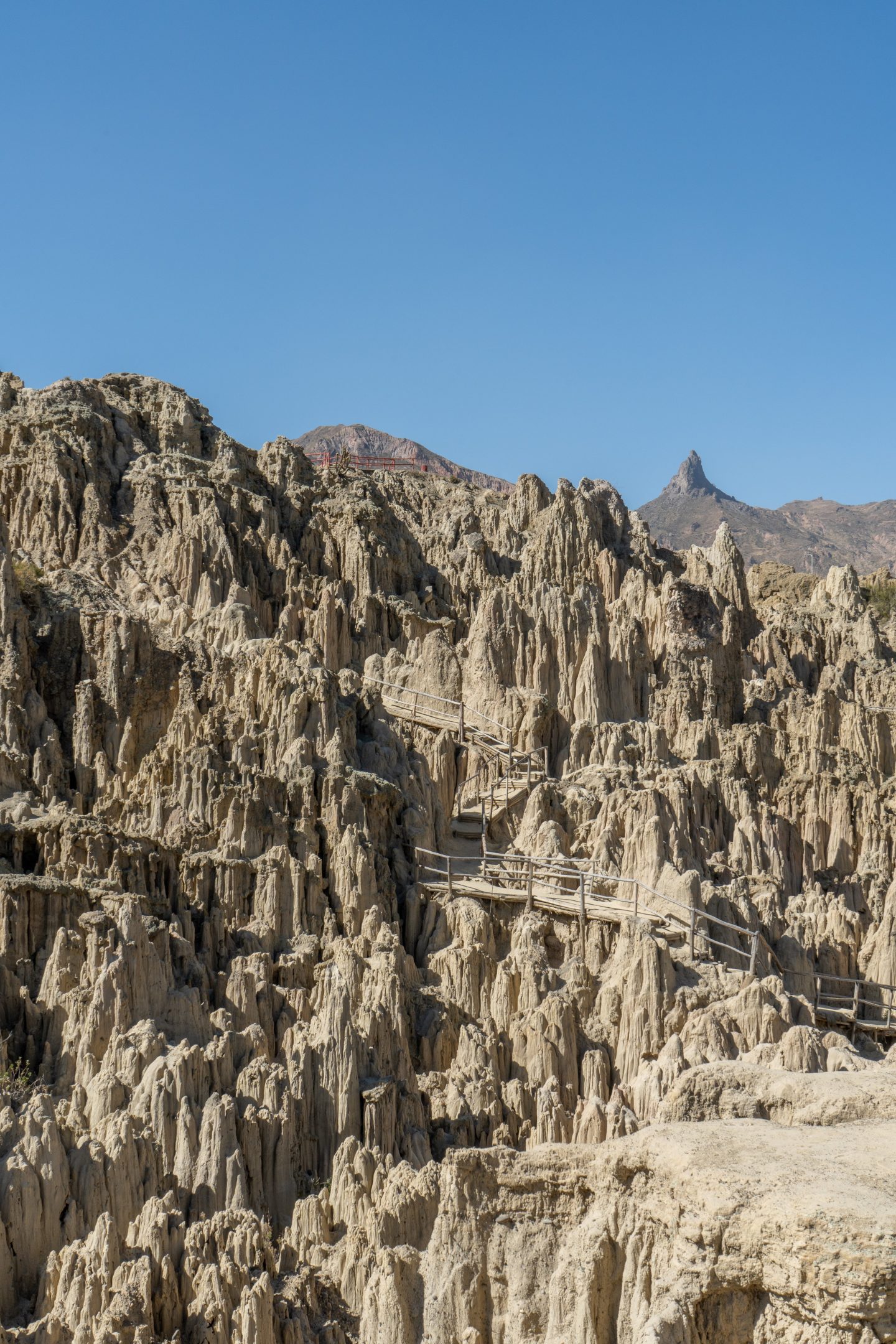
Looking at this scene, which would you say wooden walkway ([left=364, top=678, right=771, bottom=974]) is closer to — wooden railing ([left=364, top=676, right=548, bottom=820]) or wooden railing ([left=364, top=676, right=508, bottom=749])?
wooden railing ([left=364, top=676, right=548, bottom=820])

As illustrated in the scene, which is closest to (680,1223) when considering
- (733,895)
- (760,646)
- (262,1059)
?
(262,1059)

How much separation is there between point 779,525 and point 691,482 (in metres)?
13.6

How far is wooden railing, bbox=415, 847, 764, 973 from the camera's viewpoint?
105ft

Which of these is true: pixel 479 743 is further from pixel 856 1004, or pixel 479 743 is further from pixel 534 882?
pixel 856 1004

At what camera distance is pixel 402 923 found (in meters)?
32.5

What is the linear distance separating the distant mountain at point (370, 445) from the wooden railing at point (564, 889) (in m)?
77.4

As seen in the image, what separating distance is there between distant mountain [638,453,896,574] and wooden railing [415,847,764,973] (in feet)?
301

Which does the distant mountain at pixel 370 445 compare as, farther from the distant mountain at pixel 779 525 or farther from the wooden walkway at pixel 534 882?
the wooden walkway at pixel 534 882

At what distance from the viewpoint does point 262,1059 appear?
25.6 metres

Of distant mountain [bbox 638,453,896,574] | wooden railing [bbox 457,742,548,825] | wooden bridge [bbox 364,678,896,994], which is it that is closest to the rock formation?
wooden bridge [bbox 364,678,896,994]

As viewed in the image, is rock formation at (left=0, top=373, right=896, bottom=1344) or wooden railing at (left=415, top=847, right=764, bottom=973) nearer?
rock formation at (left=0, top=373, right=896, bottom=1344)

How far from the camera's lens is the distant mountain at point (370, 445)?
11288 centimetres

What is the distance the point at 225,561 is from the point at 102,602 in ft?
14.2

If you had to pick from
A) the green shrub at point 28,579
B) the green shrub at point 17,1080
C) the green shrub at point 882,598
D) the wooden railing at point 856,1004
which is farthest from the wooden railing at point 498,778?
the green shrub at point 882,598
